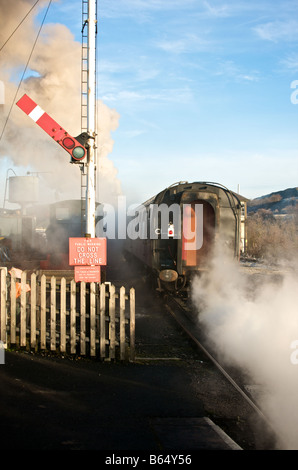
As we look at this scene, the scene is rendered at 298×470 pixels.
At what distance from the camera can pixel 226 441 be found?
3521 mm

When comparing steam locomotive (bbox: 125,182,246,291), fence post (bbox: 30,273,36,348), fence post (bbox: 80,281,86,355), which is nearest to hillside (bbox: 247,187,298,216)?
steam locomotive (bbox: 125,182,246,291)

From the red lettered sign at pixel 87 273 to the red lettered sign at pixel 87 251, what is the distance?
0.06 metres

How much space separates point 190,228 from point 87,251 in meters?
4.64

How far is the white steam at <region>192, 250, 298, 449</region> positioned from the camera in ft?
14.9

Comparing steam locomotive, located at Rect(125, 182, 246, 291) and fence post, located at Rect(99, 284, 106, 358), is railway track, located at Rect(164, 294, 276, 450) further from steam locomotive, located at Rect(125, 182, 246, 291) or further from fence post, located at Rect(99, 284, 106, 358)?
fence post, located at Rect(99, 284, 106, 358)

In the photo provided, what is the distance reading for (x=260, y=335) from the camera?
267 inches

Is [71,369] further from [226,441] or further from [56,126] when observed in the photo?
[56,126]

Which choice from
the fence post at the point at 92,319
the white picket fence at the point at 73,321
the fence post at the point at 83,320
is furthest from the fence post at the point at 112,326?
the fence post at the point at 83,320

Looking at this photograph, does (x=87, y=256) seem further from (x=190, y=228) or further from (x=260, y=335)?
(x=190, y=228)

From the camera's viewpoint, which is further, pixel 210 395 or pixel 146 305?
pixel 146 305

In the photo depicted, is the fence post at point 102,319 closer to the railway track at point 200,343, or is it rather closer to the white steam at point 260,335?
the railway track at point 200,343

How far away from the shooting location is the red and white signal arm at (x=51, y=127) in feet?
20.7
